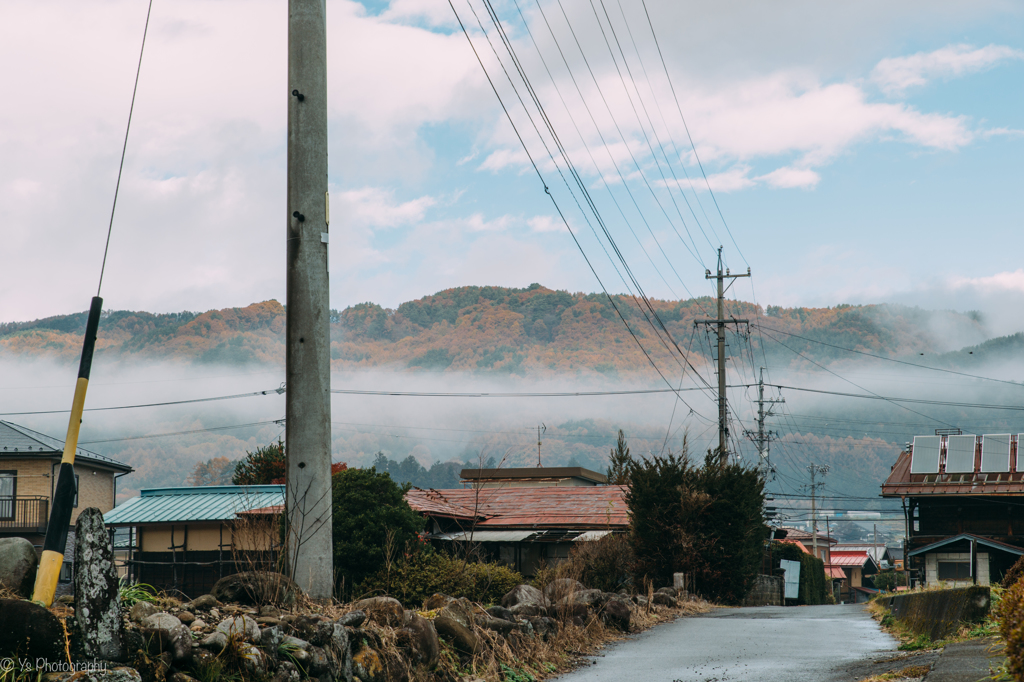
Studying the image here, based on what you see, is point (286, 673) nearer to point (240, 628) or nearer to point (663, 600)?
point (240, 628)

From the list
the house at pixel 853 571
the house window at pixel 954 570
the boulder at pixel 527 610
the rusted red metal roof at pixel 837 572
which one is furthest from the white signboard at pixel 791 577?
the rusted red metal roof at pixel 837 572

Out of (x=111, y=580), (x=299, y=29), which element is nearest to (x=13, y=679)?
(x=111, y=580)

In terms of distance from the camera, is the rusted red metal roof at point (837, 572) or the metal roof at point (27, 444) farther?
the rusted red metal roof at point (837, 572)

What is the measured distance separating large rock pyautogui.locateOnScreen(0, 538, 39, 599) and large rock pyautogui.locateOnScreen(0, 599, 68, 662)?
0.91m

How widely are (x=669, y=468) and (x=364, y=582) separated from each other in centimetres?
1342

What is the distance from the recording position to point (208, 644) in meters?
6.63

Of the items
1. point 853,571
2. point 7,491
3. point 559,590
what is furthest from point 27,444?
point 853,571

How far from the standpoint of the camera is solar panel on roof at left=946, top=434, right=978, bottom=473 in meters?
41.3

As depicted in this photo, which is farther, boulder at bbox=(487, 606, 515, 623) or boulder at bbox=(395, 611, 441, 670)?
boulder at bbox=(487, 606, 515, 623)

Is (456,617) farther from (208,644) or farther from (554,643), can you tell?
(208,644)

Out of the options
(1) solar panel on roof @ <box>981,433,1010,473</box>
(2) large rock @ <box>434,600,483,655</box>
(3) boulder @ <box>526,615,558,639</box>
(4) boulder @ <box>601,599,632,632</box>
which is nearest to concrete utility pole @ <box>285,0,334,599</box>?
(2) large rock @ <box>434,600,483,655</box>

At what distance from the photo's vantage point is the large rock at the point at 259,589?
26.5ft

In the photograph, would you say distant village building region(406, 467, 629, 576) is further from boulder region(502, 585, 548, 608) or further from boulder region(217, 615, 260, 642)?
boulder region(217, 615, 260, 642)

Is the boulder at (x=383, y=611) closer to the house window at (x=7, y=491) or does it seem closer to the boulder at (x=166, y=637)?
the boulder at (x=166, y=637)
